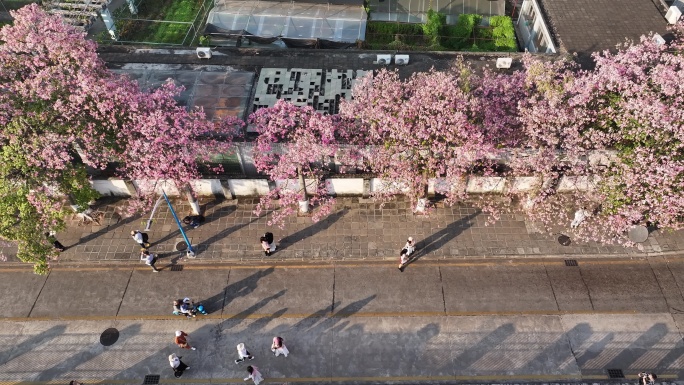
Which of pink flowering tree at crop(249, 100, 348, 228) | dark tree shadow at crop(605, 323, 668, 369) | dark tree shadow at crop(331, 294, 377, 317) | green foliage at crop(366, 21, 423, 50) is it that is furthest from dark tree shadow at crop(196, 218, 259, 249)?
green foliage at crop(366, 21, 423, 50)

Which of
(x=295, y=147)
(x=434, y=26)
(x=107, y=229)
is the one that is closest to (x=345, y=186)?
(x=295, y=147)

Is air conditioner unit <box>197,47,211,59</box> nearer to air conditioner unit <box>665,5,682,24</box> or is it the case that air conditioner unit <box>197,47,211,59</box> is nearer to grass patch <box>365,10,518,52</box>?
grass patch <box>365,10,518,52</box>

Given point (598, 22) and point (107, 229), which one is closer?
point (107, 229)

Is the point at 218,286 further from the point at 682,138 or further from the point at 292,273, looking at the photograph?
the point at 682,138

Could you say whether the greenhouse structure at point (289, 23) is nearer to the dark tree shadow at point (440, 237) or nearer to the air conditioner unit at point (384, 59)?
the air conditioner unit at point (384, 59)

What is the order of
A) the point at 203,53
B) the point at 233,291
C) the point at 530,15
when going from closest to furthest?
the point at 233,291
the point at 203,53
the point at 530,15

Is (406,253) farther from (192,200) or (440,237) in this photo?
(192,200)

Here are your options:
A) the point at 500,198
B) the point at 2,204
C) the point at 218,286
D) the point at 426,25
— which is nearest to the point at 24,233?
the point at 2,204
